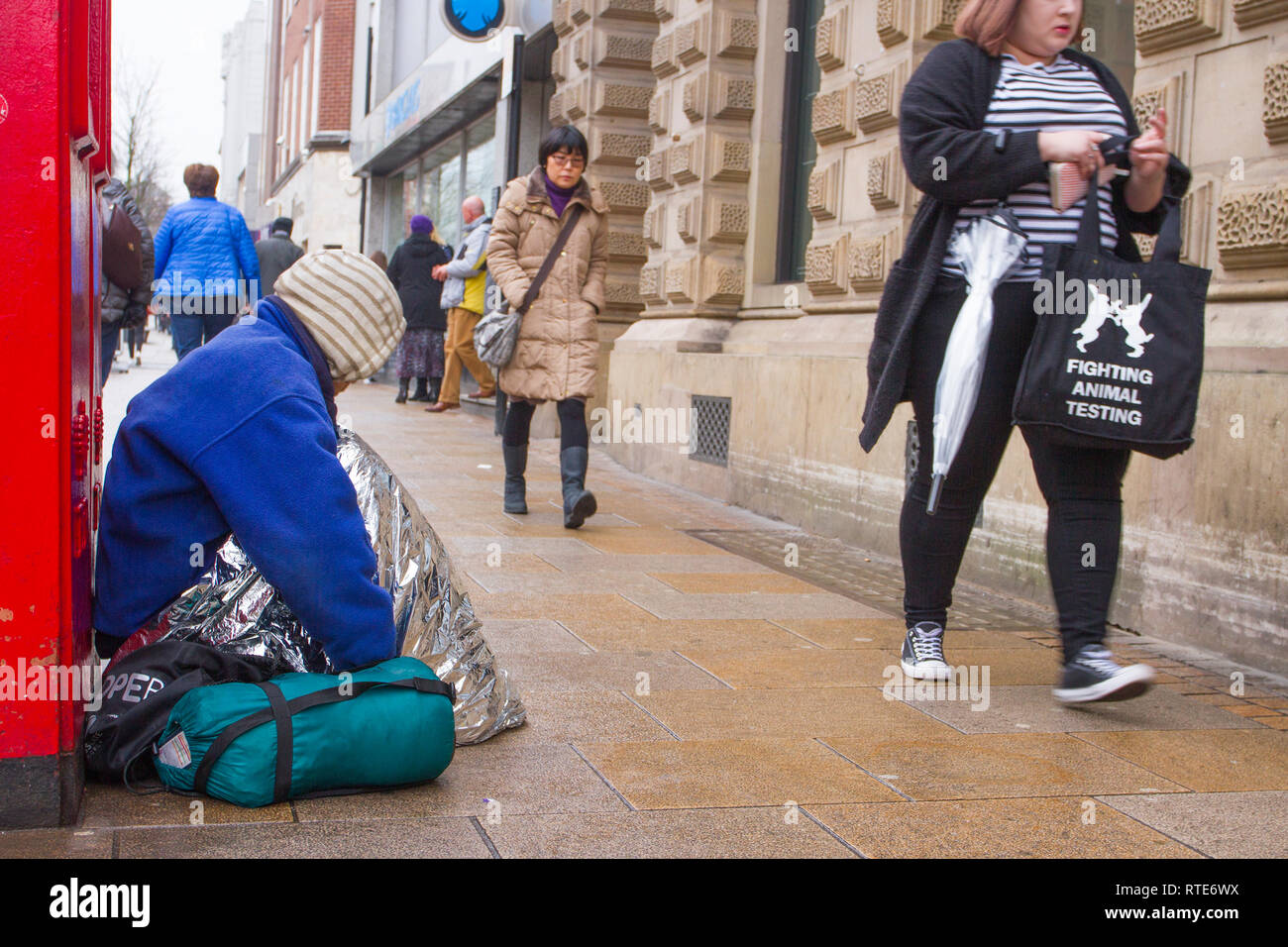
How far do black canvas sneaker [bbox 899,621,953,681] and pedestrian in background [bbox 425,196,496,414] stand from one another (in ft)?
32.6

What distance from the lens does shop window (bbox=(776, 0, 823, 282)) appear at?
353 inches

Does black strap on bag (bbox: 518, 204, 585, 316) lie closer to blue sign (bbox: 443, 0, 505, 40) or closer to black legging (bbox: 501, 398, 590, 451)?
black legging (bbox: 501, 398, 590, 451)

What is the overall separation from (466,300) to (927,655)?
1057 centimetres

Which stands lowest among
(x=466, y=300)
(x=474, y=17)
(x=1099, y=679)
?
(x=1099, y=679)

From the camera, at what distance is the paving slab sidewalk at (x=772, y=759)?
2830 mm

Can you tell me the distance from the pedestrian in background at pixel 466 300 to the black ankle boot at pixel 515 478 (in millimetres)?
6296

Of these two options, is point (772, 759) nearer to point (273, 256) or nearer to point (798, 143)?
point (798, 143)

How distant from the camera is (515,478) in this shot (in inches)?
301

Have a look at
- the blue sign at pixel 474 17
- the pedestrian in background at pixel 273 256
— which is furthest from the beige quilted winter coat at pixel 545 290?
the pedestrian in background at pixel 273 256

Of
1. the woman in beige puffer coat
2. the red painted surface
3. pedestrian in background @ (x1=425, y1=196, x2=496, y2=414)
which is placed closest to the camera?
the red painted surface

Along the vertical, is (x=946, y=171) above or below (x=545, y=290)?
above

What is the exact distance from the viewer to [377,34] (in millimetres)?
24641

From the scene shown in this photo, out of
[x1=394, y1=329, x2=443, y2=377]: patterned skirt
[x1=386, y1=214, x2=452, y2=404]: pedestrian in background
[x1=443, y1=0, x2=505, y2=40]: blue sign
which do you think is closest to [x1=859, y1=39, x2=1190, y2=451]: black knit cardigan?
[x1=443, y1=0, x2=505, y2=40]: blue sign

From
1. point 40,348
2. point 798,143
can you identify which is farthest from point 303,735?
point 798,143
